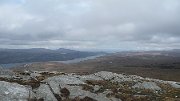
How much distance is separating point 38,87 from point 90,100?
8122mm

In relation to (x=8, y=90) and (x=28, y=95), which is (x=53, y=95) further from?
(x=8, y=90)

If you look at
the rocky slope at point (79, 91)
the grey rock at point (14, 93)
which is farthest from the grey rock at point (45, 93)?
the grey rock at point (14, 93)

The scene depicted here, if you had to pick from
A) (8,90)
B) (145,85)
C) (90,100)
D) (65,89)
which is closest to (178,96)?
(145,85)

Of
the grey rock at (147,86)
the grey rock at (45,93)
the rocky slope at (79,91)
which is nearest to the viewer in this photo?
the rocky slope at (79,91)

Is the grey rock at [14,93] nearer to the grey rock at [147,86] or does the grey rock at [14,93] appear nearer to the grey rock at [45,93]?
the grey rock at [45,93]

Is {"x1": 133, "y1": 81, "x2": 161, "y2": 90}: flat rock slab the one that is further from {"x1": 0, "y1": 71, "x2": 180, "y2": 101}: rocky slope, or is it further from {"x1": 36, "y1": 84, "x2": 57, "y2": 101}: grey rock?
{"x1": 36, "y1": 84, "x2": 57, "y2": 101}: grey rock

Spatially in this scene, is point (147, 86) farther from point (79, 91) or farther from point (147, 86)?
point (79, 91)

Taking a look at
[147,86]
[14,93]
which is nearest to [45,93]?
[14,93]

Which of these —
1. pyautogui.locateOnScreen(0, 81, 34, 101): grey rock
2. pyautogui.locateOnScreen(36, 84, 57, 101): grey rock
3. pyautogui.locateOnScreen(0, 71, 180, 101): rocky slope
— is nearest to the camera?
pyautogui.locateOnScreen(0, 81, 34, 101): grey rock

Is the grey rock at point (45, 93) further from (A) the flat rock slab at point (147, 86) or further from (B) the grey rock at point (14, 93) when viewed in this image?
(A) the flat rock slab at point (147, 86)

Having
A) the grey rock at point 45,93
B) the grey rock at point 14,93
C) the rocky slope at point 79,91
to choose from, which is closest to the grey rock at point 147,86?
the rocky slope at point 79,91

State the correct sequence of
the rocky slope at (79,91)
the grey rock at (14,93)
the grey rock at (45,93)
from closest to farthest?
the grey rock at (14,93), the rocky slope at (79,91), the grey rock at (45,93)

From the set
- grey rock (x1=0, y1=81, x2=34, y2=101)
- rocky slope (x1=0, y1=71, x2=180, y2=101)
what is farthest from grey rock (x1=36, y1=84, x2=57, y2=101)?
grey rock (x1=0, y1=81, x2=34, y2=101)

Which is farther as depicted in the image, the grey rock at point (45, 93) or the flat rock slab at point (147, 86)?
the flat rock slab at point (147, 86)
